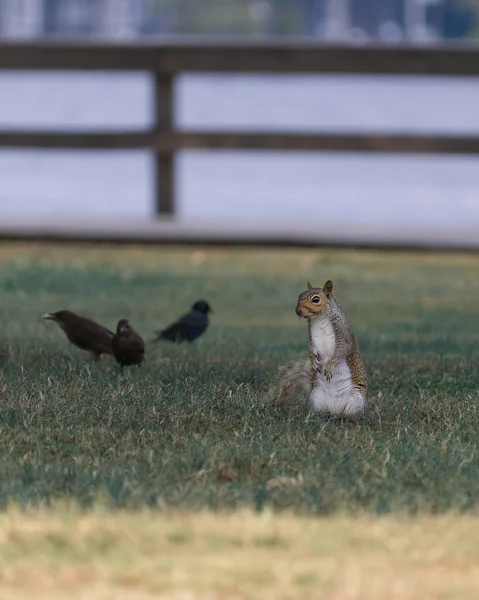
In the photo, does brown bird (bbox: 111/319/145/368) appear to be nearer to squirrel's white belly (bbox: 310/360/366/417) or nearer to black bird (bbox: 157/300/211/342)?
black bird (bbox: 157/300/211/342)

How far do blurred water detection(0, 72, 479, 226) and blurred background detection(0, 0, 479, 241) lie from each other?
0.07 metres

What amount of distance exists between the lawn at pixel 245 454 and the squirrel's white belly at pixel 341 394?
0.07m

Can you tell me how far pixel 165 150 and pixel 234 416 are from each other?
7205 mm

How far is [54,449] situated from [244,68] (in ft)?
Result: 27.3

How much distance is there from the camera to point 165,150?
12875 mm

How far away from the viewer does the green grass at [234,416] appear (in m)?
4.72

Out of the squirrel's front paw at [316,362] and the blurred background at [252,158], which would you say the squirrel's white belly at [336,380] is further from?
the blurred background at [252,158]

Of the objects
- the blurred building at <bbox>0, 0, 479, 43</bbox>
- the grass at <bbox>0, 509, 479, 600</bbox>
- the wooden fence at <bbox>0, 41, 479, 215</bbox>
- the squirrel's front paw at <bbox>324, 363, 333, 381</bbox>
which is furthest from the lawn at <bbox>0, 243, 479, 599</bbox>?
the blurred building at <bbox>0, 0, 479, 43</bbox>

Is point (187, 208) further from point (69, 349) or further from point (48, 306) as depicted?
point (69, 349)

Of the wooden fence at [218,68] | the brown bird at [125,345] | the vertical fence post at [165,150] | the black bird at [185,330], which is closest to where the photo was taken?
the brown bird at [125,345]

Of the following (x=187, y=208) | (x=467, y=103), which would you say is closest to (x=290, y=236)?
(x=187, y=208)

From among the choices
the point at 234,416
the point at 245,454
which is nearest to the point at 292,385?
the point at 234,416

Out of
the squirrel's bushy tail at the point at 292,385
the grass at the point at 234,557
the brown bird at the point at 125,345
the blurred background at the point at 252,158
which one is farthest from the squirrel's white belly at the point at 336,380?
the blurred background at the point at 252,158

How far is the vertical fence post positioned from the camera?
508 inches
